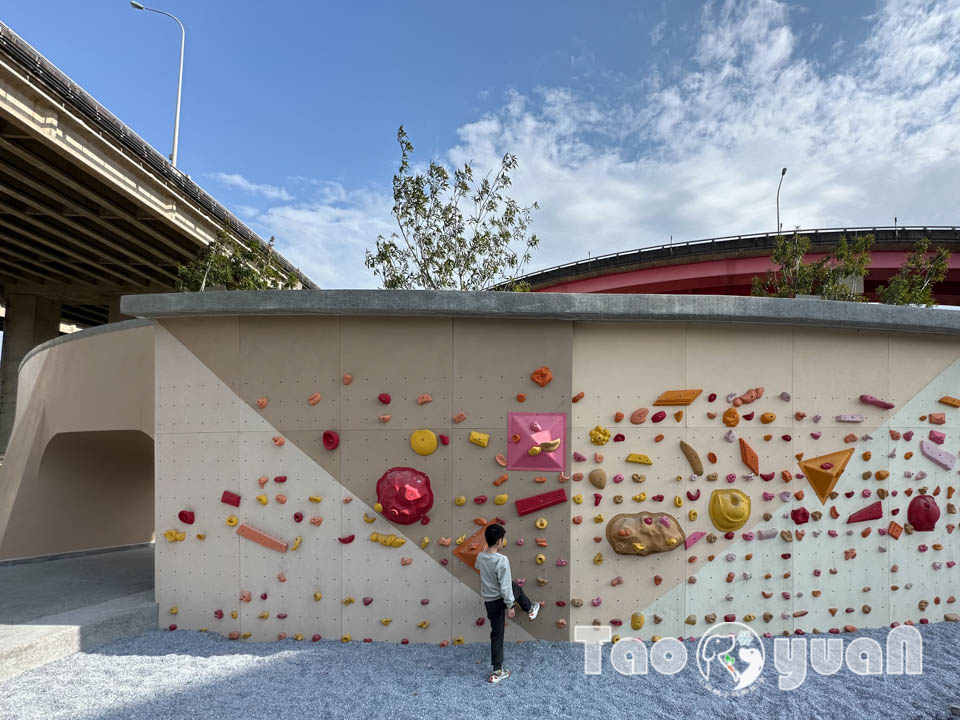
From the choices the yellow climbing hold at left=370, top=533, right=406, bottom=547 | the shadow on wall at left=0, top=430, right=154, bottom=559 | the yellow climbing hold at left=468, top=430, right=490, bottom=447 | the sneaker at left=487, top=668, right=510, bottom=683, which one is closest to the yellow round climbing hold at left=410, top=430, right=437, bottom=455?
the yellow climbing hold at left=468, top=430, right=490, bottom=447

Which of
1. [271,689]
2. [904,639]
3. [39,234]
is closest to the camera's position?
[271,689]

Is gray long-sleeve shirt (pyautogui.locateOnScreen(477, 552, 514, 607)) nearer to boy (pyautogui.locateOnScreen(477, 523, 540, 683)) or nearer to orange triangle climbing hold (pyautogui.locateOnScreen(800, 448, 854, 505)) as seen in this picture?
boy (pyautogui.locateOnScreen(477, 523, 540, 683))

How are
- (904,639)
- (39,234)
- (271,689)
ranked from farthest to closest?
1. (39,234)
2. (904,639)
3. (271,689)

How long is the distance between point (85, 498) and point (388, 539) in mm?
8470

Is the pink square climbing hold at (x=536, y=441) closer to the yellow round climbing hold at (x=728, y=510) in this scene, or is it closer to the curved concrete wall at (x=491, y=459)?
the curved concrete wall at (x=491, y=459)

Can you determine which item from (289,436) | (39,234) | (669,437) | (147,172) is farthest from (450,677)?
(39,234)

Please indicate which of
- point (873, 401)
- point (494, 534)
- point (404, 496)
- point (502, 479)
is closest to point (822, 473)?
point (873, 401)

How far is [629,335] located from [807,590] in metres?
3.46

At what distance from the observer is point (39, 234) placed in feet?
60.2

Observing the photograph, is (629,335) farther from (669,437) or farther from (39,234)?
(39,234)

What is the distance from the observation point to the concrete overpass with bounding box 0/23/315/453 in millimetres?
11625

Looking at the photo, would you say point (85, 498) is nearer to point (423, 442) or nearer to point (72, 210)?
point (423, 442)

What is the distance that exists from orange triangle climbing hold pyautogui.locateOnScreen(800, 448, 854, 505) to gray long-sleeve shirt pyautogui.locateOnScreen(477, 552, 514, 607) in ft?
11.9

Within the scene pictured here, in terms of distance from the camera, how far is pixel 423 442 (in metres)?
5.04
